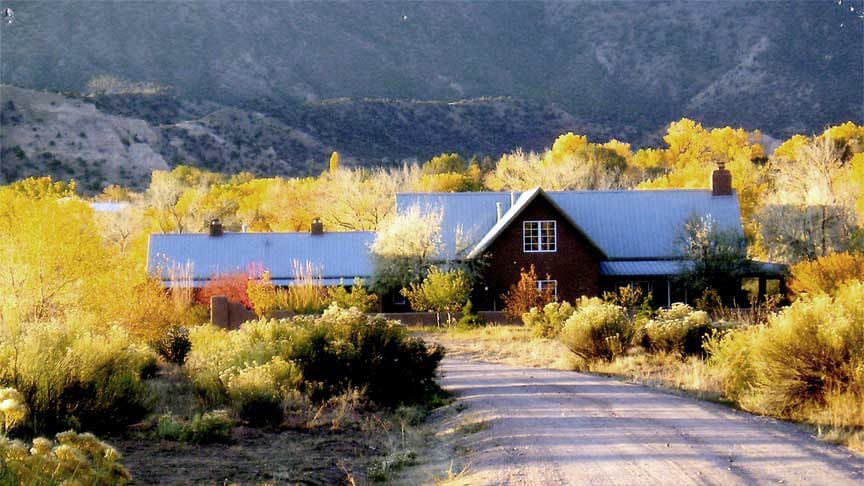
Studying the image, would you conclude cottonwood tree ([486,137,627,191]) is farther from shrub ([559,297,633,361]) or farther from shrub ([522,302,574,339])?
shrub ([559,297,633,361])

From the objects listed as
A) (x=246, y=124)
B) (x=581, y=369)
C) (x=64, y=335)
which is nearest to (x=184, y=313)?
(x=581, y=369)

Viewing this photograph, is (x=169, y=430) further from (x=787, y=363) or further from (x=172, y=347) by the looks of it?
(x=172, y=347)

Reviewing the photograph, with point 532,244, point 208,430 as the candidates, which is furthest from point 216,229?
point 208,430

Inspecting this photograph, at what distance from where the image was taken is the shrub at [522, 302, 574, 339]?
98.4ft

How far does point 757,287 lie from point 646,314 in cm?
1442

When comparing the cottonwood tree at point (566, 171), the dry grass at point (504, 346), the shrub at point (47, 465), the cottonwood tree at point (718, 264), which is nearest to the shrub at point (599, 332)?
the dry grass at point (504, 346)

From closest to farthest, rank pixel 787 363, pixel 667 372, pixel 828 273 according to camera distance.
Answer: pixel 787 363
pixel 667 372
pixel 828 273

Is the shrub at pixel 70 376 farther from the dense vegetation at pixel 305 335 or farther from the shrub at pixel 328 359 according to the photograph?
the shrub at pixel 328 359

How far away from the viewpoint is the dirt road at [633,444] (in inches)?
410

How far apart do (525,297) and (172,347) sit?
17587mm

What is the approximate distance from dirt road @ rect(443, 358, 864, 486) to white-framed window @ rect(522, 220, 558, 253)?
73.1 feet

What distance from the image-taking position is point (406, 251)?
132 feet

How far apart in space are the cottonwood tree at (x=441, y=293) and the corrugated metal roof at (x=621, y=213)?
9.24 feet

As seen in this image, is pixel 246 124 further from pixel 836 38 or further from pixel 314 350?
pixel 314 350
